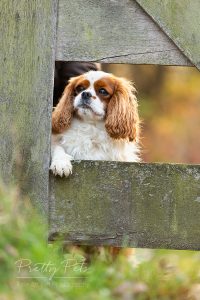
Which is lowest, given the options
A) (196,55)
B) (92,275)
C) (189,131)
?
(189,131)

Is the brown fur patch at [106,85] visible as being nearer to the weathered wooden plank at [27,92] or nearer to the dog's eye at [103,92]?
the dog's eye at [103,92]

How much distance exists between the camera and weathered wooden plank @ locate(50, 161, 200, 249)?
4707 mm

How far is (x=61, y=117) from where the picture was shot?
235 inches

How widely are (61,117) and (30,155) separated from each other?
1.28 m

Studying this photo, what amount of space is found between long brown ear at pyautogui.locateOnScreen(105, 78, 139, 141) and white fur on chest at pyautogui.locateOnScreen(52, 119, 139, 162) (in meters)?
0.07

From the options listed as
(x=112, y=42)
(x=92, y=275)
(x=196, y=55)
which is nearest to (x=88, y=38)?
(x=112, y=42)

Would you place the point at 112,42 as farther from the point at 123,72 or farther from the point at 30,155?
the point at 123,72

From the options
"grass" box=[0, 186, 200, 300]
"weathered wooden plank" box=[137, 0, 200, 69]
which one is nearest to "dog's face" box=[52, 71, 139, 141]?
"weathered wooden plank" box=[137, 0, 200, 69]

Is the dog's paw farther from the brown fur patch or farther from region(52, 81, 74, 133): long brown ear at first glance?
the brown fur patch

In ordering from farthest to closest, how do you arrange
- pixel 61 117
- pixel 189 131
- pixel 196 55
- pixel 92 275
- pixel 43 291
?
1. pixel 189 131
2. pixel 61 117
3. pixel 196 55
4. pixel 92 275
5. pixel 43 291

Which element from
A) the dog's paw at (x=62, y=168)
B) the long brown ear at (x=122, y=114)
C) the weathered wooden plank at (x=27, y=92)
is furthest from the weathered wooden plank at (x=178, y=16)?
the long brown ear at (x=122, y=114)

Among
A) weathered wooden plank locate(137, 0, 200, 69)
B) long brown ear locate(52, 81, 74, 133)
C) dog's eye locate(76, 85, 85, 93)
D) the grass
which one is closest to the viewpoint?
the grass

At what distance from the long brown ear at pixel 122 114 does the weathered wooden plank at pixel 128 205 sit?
1206 millimetres

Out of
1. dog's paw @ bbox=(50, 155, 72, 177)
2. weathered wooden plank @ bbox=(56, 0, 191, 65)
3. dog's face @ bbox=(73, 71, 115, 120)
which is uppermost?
weathered wooden plank @ bbox=(56, 0, 191, 65)
